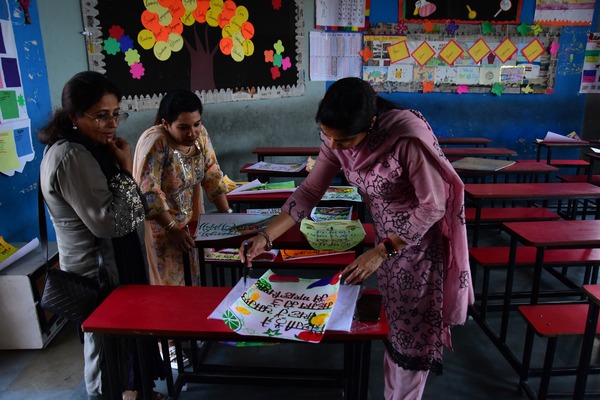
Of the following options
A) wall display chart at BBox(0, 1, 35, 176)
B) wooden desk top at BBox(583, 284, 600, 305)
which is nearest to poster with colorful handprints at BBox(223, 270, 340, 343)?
wooden desk top at BBox(583, 284, 600, 305)

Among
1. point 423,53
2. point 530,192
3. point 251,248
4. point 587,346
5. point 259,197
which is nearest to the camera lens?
point 251,248

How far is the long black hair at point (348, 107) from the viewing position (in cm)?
119

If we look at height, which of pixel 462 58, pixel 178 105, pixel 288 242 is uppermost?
pixel 462 58

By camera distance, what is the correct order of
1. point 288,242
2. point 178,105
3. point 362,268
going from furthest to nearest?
point 178,105 → point 288,242 → point 362,268

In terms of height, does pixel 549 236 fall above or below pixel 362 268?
below

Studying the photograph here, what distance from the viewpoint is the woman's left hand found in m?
1.30

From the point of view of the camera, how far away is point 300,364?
2.30 metres

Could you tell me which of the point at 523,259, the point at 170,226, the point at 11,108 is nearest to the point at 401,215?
the point at 170,226

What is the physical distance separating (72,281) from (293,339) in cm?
87

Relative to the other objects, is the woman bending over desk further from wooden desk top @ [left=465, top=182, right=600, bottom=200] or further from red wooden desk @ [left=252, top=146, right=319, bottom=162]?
red wooden desk @ [left=252, top=146, right=319, bottom=162]

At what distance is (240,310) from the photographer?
1.24 meters

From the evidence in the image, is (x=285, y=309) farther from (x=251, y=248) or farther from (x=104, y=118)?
(x=104, y=118)

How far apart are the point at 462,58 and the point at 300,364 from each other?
4.32 metres

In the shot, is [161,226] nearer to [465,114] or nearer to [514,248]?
[514,248]
